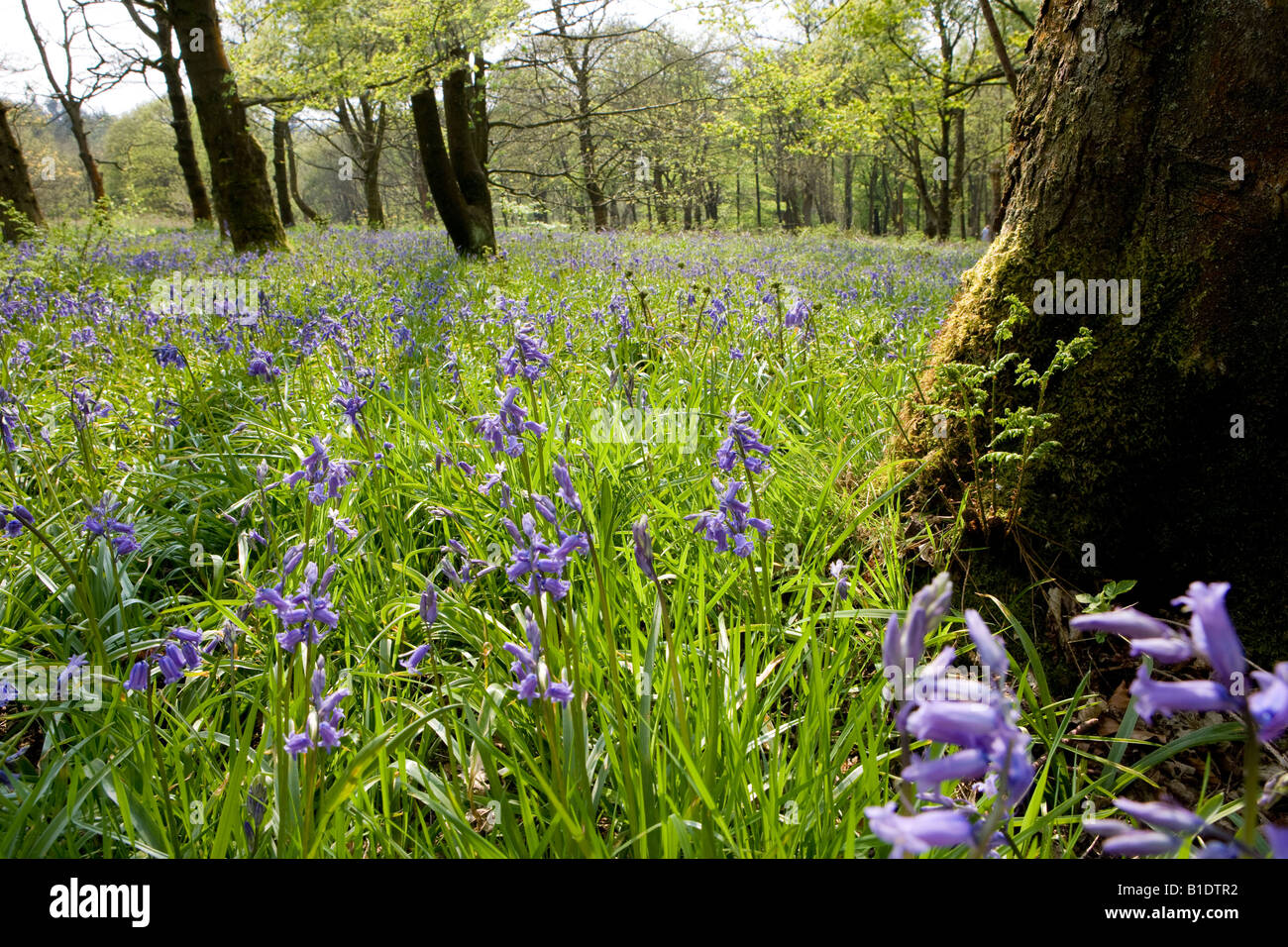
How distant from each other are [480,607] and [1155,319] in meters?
2.37

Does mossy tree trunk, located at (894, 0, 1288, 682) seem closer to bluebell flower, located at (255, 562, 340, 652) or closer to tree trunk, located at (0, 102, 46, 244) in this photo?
bluebell flower, located at (255, 562, 340, 652)

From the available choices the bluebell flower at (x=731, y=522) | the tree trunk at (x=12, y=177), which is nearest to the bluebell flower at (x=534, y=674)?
the bluebell flower at (x=731, y=522)

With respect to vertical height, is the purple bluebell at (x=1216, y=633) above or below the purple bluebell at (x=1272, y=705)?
above

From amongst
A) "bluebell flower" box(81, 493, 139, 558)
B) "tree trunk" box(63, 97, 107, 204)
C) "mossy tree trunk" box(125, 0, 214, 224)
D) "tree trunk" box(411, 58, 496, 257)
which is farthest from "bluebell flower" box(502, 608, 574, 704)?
"tree trunk" box(63, 97, 107, 204)

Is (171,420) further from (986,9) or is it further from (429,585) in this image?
(986,9)

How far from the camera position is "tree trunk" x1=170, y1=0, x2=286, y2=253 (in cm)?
1058

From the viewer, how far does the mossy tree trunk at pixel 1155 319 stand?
209 cm

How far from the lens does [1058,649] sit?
2.23 m

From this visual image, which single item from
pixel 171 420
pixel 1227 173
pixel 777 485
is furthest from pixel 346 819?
pixel 1227 173

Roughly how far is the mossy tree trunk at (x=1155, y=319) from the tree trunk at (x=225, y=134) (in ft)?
37.6

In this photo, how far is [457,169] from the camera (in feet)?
37.6

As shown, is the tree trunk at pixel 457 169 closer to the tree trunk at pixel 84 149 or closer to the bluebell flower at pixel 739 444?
the bluebell flower at pixel 739 444

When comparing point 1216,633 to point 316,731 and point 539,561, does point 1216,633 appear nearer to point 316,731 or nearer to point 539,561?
point 539,561
